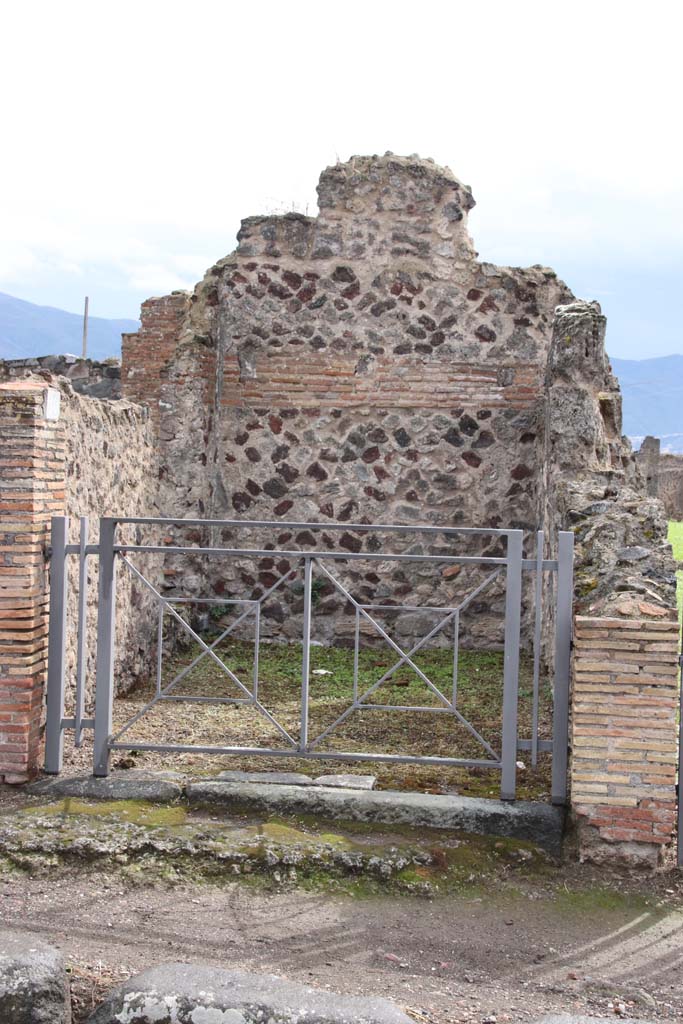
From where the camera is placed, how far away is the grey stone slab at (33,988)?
367 cm

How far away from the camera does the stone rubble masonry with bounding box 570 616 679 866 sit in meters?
4.77

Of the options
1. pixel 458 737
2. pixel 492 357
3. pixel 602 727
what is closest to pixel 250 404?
pixel 492 357

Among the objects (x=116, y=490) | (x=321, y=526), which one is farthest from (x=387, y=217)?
(x=321, y=526)

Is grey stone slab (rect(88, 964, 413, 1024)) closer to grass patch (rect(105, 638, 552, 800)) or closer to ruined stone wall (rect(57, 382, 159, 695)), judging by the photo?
grass patch (rect(105, 638, 552, 800))

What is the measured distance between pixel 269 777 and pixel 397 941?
151 cm

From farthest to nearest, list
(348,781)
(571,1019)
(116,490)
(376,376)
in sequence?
(376,376) → (116,490) → (348,781) → (571,1019)

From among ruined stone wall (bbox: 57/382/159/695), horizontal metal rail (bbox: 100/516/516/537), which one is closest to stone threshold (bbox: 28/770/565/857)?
ruined stone wall (bbox: 57/382/159/695)

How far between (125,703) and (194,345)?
343 cm

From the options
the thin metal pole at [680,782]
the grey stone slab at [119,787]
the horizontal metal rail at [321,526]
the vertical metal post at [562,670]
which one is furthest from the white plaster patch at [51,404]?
the thin metal pole at [680,782]

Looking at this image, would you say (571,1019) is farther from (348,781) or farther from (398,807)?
(348,781)

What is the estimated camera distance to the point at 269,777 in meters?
5.55

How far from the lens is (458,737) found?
674 cm

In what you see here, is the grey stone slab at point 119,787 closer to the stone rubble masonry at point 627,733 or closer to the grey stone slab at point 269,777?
the grey stone slab at point 269,777

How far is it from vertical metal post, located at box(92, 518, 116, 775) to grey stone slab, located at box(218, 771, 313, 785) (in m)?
0.65
